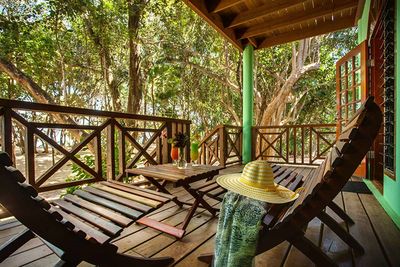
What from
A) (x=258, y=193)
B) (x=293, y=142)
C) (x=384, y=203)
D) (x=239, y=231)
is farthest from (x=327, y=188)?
(x=293, y=142)

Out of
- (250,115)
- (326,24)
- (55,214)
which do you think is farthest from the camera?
(250,115)

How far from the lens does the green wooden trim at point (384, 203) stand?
1.77 metres

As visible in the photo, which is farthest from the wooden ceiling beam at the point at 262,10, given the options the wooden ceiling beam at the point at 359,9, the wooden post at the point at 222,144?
the wooden post at the point at 222,144

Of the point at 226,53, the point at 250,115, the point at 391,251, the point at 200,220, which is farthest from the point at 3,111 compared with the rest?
the point at 226,53

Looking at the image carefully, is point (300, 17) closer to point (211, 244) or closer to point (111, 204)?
point (211, 244)

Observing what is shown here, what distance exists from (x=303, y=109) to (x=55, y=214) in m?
11.7

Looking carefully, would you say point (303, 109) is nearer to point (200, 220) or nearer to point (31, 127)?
point (200, 220)

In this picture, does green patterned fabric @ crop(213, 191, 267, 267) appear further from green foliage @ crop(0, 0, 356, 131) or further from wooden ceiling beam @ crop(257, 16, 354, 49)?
green foliage @ crop(0, 0, 356, 131)

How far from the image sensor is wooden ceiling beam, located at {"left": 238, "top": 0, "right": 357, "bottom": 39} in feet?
11.4

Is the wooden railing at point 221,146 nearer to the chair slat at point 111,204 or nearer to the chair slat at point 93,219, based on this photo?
the chair slat at point 111,204

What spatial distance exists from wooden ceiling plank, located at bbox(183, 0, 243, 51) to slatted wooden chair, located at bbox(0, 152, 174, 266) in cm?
313

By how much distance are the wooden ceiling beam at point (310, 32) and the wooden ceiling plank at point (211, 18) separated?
2.71ft

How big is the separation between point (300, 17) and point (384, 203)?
331cm

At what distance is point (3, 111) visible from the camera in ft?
5.85
